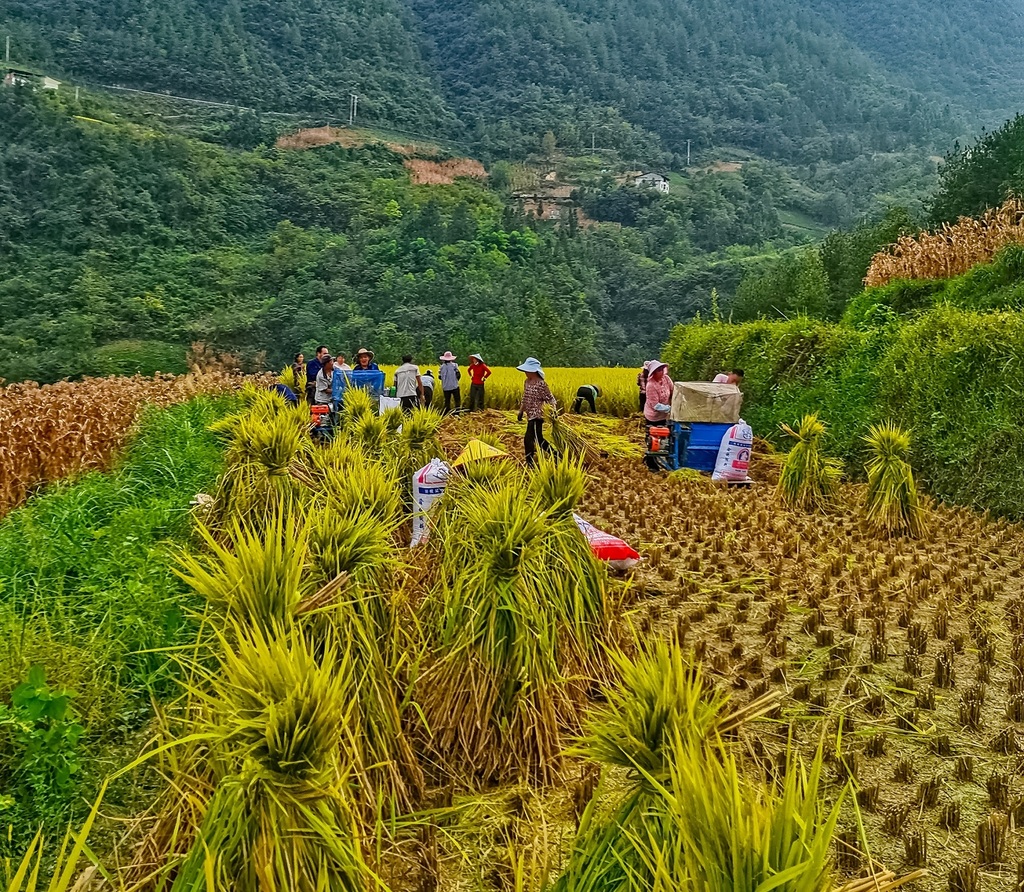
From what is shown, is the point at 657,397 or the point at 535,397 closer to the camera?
the point at 535,397

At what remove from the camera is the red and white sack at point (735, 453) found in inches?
313

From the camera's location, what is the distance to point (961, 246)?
12.7 m

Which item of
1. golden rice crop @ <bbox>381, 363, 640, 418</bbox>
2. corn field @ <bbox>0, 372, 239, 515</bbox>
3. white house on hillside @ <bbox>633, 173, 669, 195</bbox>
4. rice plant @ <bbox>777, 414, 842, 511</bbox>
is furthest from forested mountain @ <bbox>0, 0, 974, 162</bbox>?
rice plant @ <bbox>777, 414, 842, 511</bbox>

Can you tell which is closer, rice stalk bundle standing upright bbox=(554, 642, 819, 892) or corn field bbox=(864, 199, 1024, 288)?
rice stalk bundle standing upright bbox=(554, 642, 819, 892)

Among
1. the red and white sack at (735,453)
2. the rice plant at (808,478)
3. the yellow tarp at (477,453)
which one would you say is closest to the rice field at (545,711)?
the yellow tarp at (477,453)

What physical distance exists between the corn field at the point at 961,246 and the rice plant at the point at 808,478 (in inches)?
282

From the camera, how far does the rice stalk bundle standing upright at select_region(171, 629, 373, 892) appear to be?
1.81 m

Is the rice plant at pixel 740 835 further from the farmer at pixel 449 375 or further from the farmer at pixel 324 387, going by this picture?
the farmer at pixel 449 375

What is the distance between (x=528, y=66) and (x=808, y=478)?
9560cm

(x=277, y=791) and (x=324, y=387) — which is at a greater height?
(x=277, y=791)

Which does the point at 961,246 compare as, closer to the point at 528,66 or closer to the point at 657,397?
the point at 657,397

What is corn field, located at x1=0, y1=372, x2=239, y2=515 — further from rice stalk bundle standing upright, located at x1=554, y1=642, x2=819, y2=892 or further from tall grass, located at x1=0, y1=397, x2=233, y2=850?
rice stalk bundle standing upright, located at x1=554, y1=642, x2=819, y2=892

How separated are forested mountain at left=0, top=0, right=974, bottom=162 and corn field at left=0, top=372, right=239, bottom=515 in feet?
206

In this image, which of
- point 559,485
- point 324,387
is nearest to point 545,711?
point 559,485
